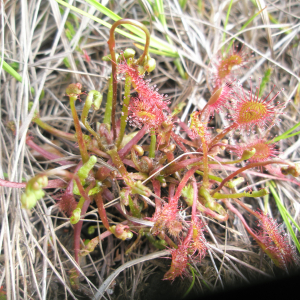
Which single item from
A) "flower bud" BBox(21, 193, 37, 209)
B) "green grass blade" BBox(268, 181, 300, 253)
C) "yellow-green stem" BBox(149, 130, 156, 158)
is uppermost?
"yellow-green stem" BBox(149, 130, 156, 158)

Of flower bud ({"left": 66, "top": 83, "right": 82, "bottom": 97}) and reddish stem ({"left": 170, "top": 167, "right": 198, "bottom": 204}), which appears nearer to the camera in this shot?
flower bud ({"left": 66, "top": 83, "right": 82, "bottom": 97})

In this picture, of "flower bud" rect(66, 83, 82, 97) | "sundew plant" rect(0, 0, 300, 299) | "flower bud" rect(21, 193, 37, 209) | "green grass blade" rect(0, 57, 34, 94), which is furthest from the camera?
"green grass blade" rect(0, 57, 34, 94)

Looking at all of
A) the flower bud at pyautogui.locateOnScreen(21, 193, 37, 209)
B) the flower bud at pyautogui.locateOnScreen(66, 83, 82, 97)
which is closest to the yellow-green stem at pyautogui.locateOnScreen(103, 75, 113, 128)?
the flower bud at pyautogui.locateOnScreen(66, 83, 82, 97)

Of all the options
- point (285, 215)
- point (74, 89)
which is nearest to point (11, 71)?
point (74, 89)

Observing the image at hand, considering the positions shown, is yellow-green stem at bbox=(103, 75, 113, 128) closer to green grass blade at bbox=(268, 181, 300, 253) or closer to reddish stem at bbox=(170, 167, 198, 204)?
reddish stem at bbox=(170, 167, 198, 204)

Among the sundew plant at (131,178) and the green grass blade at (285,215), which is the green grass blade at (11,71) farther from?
the green grass blade at (285,215)

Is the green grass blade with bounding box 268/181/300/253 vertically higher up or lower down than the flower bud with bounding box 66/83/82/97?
lower down

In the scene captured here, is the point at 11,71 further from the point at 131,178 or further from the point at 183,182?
the point at 183,182

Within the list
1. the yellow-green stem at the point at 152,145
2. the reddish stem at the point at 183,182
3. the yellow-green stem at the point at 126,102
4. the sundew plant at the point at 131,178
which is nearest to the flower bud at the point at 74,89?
the sundew plant at the point at 131,178
